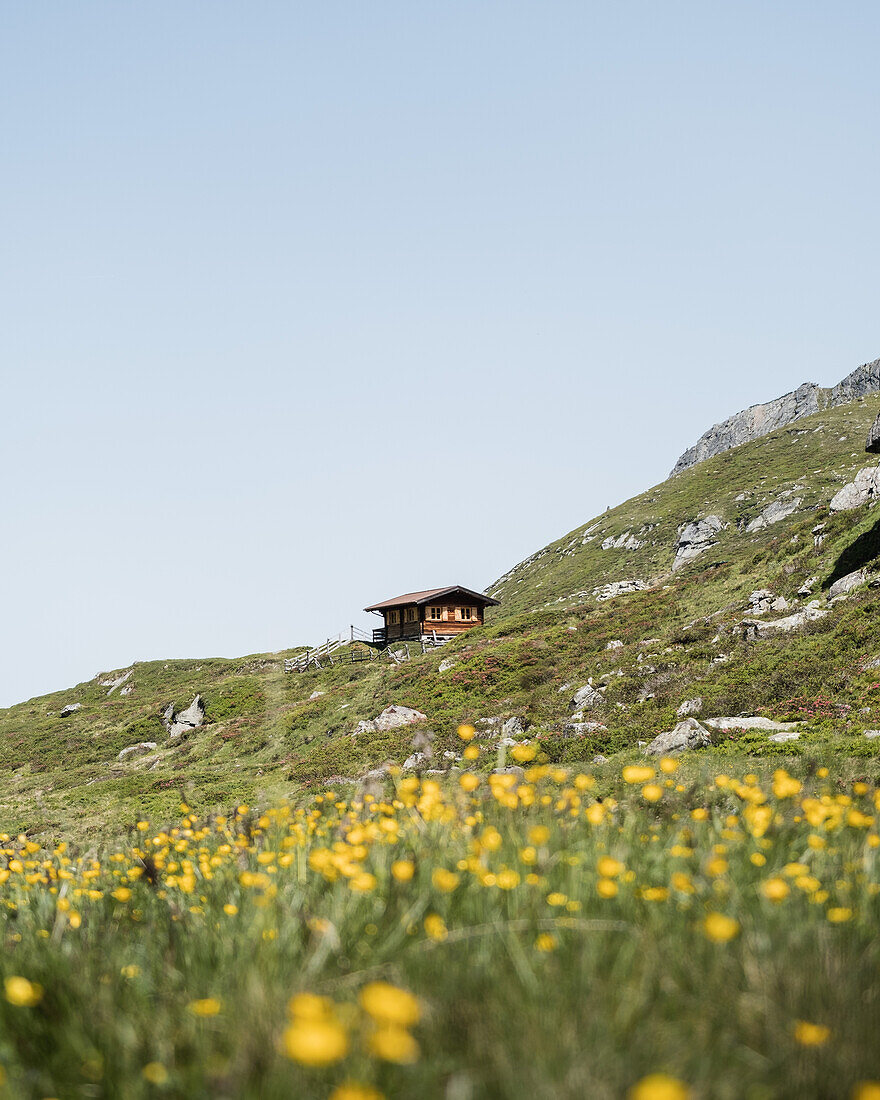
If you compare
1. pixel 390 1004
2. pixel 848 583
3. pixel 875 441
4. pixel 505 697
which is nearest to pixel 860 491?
pixel 875 441

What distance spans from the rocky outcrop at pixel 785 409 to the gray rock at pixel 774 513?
217ft

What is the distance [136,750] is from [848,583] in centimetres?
3298

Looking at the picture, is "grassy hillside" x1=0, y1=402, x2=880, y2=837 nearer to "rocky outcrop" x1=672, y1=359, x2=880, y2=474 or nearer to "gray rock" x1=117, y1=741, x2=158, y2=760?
"gray rock" x1=117, y1=741, x2=158, y2=760

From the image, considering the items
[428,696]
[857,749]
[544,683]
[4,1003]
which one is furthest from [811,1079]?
[428,696]

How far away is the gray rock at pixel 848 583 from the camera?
76.2 ft

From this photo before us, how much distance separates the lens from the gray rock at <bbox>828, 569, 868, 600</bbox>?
23234 millimetres

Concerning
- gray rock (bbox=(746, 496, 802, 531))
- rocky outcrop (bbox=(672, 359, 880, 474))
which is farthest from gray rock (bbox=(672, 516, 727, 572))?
rocky outcrop (bbox=(672, 359, 880, 474))

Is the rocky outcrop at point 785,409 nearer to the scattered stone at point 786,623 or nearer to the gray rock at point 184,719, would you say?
the gray rock at point 184,719

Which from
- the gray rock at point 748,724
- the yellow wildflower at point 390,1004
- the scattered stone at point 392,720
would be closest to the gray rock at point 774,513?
the scattered stone at point 392,720

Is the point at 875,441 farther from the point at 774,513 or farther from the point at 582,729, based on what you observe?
the point at 774,513

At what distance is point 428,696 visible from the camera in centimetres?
3038

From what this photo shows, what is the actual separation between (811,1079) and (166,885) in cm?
429

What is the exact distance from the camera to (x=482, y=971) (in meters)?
2.74

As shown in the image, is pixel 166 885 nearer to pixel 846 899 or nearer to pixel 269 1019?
pixel 269 1019
